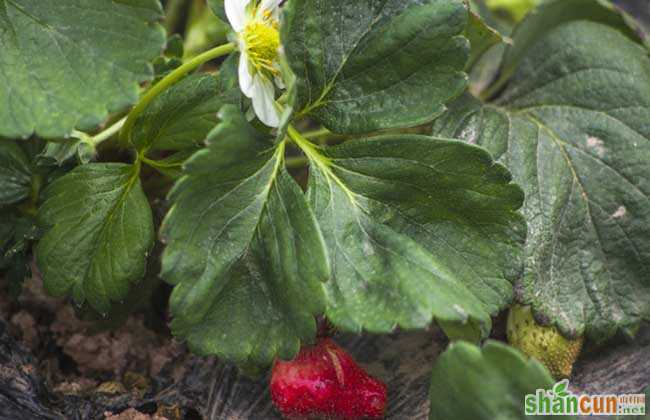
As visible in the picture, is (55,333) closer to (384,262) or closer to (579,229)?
(384,262)

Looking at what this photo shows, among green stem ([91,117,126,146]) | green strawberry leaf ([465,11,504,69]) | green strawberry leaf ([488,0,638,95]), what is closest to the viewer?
green stem ([91,117,126,146])

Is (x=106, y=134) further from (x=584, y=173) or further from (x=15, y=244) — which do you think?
(x=584, y=173)

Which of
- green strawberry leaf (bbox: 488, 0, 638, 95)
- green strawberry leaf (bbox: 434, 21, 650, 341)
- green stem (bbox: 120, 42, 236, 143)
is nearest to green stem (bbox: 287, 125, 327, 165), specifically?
green stem (bbox: 120, 42, 236, 143)

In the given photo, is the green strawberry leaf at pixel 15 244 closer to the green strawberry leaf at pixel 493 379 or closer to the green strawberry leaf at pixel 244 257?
the green strawberry leaf at pixel 244 257

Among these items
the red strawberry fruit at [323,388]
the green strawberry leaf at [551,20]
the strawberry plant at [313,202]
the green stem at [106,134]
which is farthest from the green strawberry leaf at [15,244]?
the green strawberry leaf at [551,20]

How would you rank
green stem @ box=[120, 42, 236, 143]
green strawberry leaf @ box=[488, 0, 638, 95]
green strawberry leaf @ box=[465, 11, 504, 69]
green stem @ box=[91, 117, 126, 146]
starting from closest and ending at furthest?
green stem @ box=[120, 42, 236, 143]
green stem @ box=[91, 117, 126, 146]
green strawberry leaf @ box=[465, 11, 504, 69]
green strawberry leaf @ box=[488, 0, 638, 95]

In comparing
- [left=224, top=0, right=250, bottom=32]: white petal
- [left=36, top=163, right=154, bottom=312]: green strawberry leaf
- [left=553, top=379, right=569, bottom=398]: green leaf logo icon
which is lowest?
[left=553, top=379, right=569, bottom=398]: green leaf logo icon

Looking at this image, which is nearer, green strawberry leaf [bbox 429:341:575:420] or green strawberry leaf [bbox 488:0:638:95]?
green strawberry leaf [bbox 429:341:575:420]

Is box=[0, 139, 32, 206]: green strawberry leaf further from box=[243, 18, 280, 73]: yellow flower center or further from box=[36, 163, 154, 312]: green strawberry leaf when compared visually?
box=[243, 18, 280, 73]: yellow flower center

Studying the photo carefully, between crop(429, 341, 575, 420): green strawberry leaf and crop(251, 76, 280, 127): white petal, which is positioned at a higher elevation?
crop(251, 76, 280, 127): white petal
